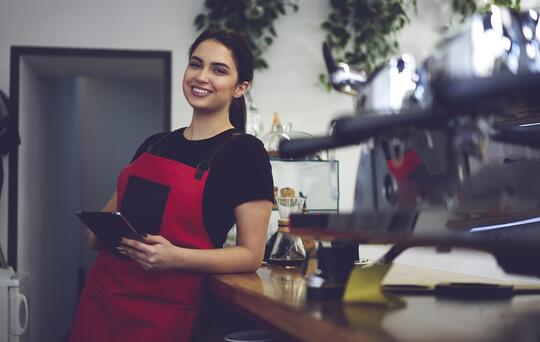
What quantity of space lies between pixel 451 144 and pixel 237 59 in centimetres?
106

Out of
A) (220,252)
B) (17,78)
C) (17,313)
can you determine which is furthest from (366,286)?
(17,78)

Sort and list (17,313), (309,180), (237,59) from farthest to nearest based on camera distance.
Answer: (17,313) < (309,180) < (237,59)

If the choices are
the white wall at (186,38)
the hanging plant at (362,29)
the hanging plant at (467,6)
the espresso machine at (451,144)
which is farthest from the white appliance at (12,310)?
the hanging plant at (467,6)

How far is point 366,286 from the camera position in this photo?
106 centimetres

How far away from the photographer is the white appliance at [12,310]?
2.65m

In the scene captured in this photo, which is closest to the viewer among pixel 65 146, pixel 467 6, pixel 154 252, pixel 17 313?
pixel 154 252

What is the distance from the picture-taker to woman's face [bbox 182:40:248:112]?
1.79m

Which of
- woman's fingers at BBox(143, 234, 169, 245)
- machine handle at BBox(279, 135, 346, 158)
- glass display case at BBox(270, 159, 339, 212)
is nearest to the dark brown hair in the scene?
glass display case at BBox(270, 159, 339, 212)

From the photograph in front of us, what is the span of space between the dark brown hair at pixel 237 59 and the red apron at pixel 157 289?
12.2 inches

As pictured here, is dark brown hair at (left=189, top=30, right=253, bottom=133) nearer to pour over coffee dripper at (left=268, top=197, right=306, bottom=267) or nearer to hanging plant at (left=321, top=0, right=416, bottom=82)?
pour over coffee dripper at (left=268, top=197, right=306, bottom=267)

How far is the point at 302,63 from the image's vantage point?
388 centimetres

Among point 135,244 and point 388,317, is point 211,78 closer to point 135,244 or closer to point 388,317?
point 135,244

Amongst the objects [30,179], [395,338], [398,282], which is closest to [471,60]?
[395,338]

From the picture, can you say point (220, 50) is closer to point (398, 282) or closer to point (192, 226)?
point (192, 226)
